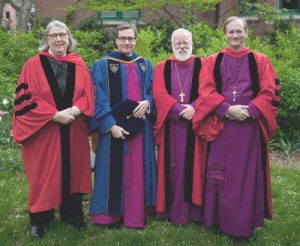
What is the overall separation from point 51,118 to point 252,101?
2.01 meters

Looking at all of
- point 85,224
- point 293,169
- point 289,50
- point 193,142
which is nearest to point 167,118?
point 193,142

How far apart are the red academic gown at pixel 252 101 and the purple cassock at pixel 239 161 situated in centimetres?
6

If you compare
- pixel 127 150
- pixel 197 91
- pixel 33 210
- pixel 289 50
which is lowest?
pixel 33 210

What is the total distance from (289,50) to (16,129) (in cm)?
657

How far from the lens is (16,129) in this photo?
4582 millimetres

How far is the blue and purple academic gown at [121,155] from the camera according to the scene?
15.9 ft

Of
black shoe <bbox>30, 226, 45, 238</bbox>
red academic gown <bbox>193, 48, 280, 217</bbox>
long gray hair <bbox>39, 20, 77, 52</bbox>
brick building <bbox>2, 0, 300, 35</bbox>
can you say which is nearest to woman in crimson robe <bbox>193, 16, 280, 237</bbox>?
red academic gown <bbox>193, 48, 280, 217</bbox>

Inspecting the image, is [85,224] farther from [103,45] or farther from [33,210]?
[103,45]

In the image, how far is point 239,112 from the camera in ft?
14.5

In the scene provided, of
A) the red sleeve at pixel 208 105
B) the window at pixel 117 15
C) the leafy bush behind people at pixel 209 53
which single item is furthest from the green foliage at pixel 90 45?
the red sleeve at pixel 208 105

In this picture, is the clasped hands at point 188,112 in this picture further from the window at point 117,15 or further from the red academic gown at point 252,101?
the window at point 117,15

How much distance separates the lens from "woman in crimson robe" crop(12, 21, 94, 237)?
4.49 meters

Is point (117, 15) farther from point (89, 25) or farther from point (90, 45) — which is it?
point (90, 45)

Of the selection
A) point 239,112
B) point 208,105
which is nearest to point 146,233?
point 208,105
